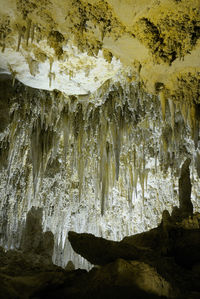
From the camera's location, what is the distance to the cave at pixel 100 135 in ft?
9.70

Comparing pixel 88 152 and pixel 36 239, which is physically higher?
pixel 88 152

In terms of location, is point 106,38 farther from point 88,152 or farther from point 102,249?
point 88,152

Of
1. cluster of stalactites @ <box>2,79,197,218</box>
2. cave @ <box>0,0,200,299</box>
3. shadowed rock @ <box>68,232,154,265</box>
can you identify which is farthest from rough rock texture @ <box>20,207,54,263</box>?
shadowed rock @ <box>68,232,154,265</box>

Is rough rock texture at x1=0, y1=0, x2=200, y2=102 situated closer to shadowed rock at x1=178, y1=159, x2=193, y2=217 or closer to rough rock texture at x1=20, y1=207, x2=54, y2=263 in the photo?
shadowed rock at x1=178, y1=159, x2=193, y2=217

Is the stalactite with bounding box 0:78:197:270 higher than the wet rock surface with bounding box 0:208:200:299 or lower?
higher

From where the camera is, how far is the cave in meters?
2.96

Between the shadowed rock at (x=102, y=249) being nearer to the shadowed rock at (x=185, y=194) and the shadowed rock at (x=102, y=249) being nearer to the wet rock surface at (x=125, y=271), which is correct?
the wet rock surface at (x=125, y=271)

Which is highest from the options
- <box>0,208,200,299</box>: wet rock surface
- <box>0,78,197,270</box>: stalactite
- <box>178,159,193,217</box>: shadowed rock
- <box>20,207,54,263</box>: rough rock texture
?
<box>0,78,197,270</box>: stalactite

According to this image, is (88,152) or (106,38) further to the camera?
(88,152)

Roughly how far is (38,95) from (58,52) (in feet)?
6.00

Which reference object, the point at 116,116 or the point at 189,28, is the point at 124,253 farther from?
the point at 116,116

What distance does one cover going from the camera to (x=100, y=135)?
22.6 ft

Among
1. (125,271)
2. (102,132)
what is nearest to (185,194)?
(125,271)

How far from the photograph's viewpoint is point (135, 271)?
2.52 meters
